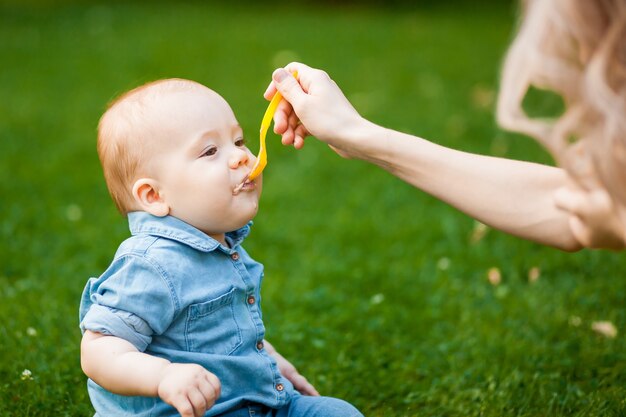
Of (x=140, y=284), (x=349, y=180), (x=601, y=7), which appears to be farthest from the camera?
(x=349, y=180)

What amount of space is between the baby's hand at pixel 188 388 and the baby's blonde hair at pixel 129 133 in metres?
0.58

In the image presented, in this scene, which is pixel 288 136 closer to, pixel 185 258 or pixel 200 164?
pixel 200 164

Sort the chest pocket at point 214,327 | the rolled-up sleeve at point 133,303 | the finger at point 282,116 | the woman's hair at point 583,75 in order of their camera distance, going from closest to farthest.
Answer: the woman's hair at point 583,75, the rolled-up sleeve at point 133,303, the chest pocket at point 214,327, the finger at point 282,116

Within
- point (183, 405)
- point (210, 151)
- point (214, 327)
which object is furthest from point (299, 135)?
point (183, 405)

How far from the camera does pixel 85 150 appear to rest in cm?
579

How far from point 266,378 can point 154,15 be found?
986 cm

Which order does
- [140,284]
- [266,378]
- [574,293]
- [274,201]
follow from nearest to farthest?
[140,284]
[266,378]
[574,293]
[274,201]

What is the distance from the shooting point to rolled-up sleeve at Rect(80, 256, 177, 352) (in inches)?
80.7

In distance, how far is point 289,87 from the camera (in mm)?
2242

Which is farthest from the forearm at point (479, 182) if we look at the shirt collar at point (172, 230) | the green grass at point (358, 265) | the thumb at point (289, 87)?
the green grass at point (358, 265)

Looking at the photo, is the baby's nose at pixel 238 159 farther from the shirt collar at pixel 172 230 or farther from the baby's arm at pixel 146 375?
the baby's arm at pixel 146 375

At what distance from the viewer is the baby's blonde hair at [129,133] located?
223 centimetres

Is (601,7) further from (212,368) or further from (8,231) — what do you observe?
(8,231)

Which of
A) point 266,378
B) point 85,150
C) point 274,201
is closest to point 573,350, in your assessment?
point 266,378
